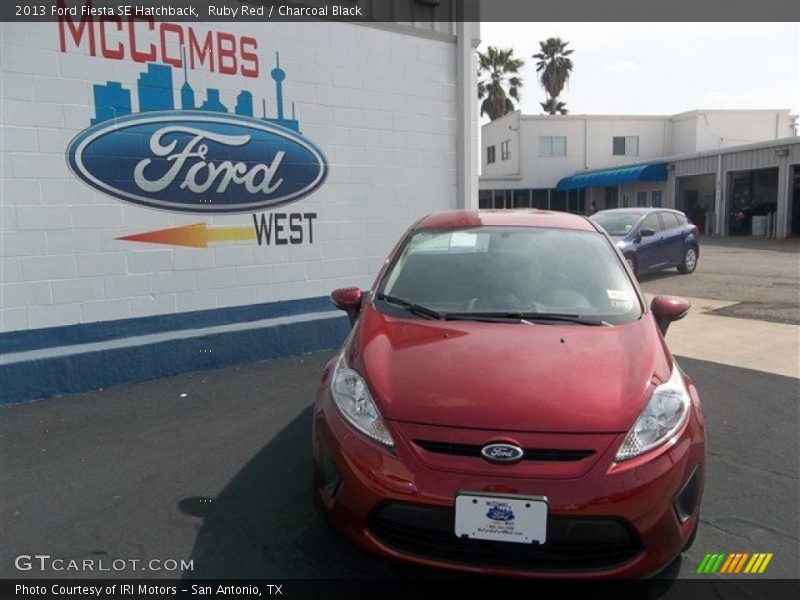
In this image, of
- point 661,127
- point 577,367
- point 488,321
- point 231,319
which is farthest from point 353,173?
point 661,127

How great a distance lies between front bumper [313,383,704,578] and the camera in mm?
2188

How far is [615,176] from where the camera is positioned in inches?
1210

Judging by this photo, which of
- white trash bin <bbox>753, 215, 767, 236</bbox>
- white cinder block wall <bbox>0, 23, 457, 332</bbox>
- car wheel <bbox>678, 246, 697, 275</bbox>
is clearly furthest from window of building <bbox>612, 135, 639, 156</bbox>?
white cinder block wall <bbox>0, 23, 457, 332</bbox>

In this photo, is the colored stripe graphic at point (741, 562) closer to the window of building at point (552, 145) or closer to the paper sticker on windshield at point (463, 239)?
the paper sticker on windshield at point (463, 239)

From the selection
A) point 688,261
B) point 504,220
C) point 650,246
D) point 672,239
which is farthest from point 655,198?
point 504,220

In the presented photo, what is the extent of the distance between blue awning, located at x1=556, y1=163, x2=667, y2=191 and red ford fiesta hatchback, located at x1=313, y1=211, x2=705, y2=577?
28457mm

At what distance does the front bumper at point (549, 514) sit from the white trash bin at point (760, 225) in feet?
84.7

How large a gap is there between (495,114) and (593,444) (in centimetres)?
4624

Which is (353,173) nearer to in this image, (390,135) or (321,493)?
(390,135)

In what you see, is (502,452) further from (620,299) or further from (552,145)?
(552,145)

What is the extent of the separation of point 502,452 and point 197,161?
4326 millimetres

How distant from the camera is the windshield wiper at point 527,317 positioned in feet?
9.91

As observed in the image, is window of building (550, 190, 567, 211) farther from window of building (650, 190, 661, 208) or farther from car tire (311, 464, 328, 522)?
car tire (311, 464, 328, 522)

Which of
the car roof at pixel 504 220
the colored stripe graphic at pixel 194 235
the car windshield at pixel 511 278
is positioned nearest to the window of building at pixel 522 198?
the colored stripe graphic at pixel 194 235
